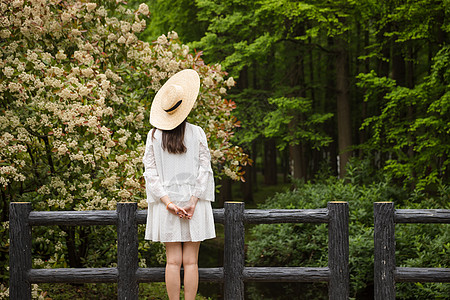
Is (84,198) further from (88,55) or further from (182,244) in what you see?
(182,244)

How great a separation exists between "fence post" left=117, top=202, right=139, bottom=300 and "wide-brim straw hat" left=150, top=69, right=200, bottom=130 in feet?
3.28

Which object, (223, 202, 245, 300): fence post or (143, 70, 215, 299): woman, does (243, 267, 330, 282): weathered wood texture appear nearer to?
(223, 202, 245, 300): fence post

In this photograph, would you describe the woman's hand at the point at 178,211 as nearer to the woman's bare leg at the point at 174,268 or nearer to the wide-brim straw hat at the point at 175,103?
the woman's bare leg at the point at 174,268

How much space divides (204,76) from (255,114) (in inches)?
303

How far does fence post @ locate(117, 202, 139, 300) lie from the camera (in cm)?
496

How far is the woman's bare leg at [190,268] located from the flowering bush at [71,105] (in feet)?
6.11

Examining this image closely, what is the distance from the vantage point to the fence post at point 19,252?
4.96 meters

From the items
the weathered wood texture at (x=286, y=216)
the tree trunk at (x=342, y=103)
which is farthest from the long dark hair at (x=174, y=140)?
the tree trunk at (x=342, y=103)

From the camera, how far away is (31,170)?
20.5 feet

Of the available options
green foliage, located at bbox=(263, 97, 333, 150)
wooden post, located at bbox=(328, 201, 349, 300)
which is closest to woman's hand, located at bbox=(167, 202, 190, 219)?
wooden post, located at bbox=(328, 201, 349, 300)

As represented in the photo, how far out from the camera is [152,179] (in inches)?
176

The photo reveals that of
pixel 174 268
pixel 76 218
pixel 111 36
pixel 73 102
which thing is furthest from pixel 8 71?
pixel 174 268

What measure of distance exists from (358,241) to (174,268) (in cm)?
556

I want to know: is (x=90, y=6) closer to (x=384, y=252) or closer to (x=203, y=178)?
(x=203, y=178)
